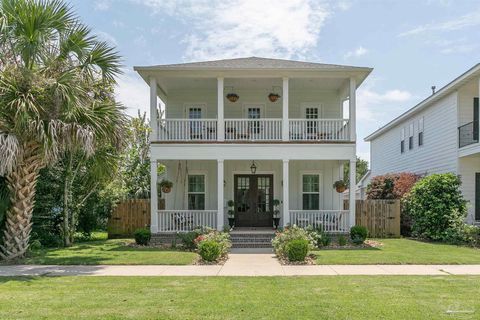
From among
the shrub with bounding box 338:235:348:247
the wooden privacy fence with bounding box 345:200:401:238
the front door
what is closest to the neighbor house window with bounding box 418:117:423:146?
the wooden privacy fence with bounding box 345:200:401:238

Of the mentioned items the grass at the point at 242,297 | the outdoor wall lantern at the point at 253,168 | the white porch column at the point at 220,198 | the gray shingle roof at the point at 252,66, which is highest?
the gray shingle roof at the point at 252,66

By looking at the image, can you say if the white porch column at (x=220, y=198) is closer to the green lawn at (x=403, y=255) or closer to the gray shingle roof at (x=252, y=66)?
the gray shingle roof at (x=252, y=66)

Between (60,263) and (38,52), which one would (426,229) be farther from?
(38,52)

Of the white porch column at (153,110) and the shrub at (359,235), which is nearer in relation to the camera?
the shrub at (359,235)

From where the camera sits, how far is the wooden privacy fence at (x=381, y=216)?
17938mm

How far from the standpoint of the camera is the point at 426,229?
1662 cm

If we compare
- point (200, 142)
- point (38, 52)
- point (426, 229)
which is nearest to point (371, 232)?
point (426, 229)

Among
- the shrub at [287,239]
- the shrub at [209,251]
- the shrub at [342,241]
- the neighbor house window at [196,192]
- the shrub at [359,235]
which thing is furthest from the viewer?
the neighbor house window at [196,192]

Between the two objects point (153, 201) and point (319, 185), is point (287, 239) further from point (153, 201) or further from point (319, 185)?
point (319, 185)

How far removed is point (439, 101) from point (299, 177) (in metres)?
7.44

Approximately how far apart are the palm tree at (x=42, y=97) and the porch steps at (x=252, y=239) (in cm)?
571

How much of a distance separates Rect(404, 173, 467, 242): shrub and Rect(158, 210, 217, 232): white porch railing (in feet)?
26.4

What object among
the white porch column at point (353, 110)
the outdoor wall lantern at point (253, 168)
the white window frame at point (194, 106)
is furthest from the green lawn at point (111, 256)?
the white porch column at point (353, 110)

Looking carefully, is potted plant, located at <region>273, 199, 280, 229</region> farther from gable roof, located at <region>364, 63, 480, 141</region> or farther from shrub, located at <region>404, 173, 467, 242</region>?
gable roof, located at <region>364, 63, 480, 141</region>
